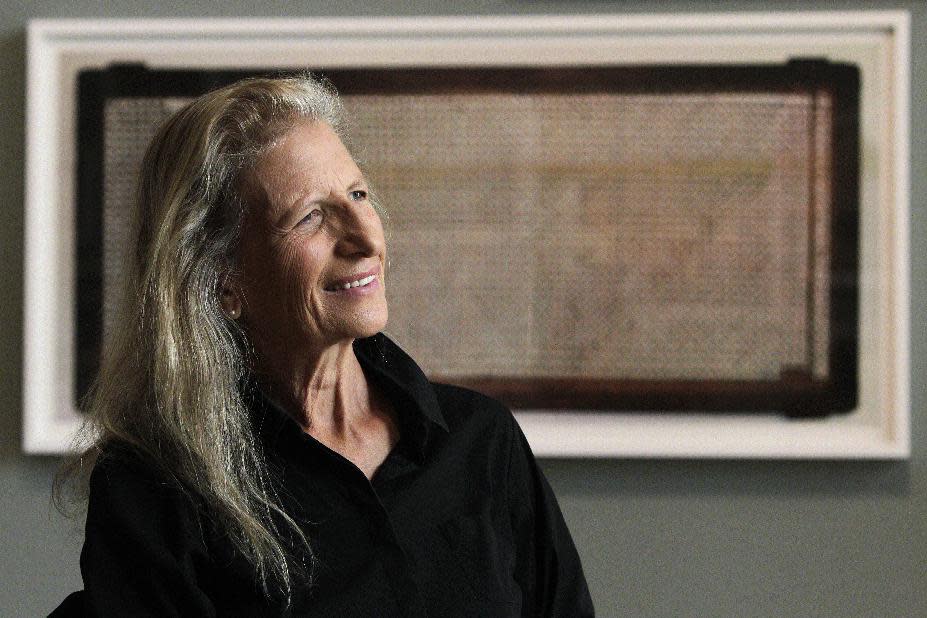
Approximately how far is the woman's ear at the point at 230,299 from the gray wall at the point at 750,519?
0.79 m

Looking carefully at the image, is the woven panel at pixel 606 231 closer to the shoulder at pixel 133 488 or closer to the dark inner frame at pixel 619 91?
the dark inner frame at pixel 619 91

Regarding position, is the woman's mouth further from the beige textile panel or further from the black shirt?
the beige textile panel

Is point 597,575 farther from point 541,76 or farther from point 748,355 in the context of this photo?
point 541,76

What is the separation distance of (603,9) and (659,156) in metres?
0.28

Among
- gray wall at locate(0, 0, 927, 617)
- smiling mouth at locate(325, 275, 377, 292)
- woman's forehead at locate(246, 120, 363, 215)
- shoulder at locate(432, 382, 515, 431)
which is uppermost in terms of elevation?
woman's forehead at locate(246, 120, 363, 215)

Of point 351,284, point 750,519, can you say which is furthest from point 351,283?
Answer: point 750,519

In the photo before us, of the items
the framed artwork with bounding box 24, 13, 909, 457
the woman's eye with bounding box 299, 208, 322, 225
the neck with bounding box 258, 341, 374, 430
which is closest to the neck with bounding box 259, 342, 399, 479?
the neck with bounding box 258, 341, 374, 430

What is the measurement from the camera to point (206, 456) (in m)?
1.06

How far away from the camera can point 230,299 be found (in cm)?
116

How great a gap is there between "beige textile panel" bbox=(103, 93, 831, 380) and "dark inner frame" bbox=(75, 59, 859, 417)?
0.06 ft

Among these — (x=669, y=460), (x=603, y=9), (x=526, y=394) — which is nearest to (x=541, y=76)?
(x=603, y=9)

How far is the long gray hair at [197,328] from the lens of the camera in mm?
1062

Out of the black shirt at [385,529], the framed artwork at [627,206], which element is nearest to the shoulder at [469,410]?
the black shirt at [385,529]

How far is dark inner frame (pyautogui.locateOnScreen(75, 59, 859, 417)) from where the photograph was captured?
1.71 m
